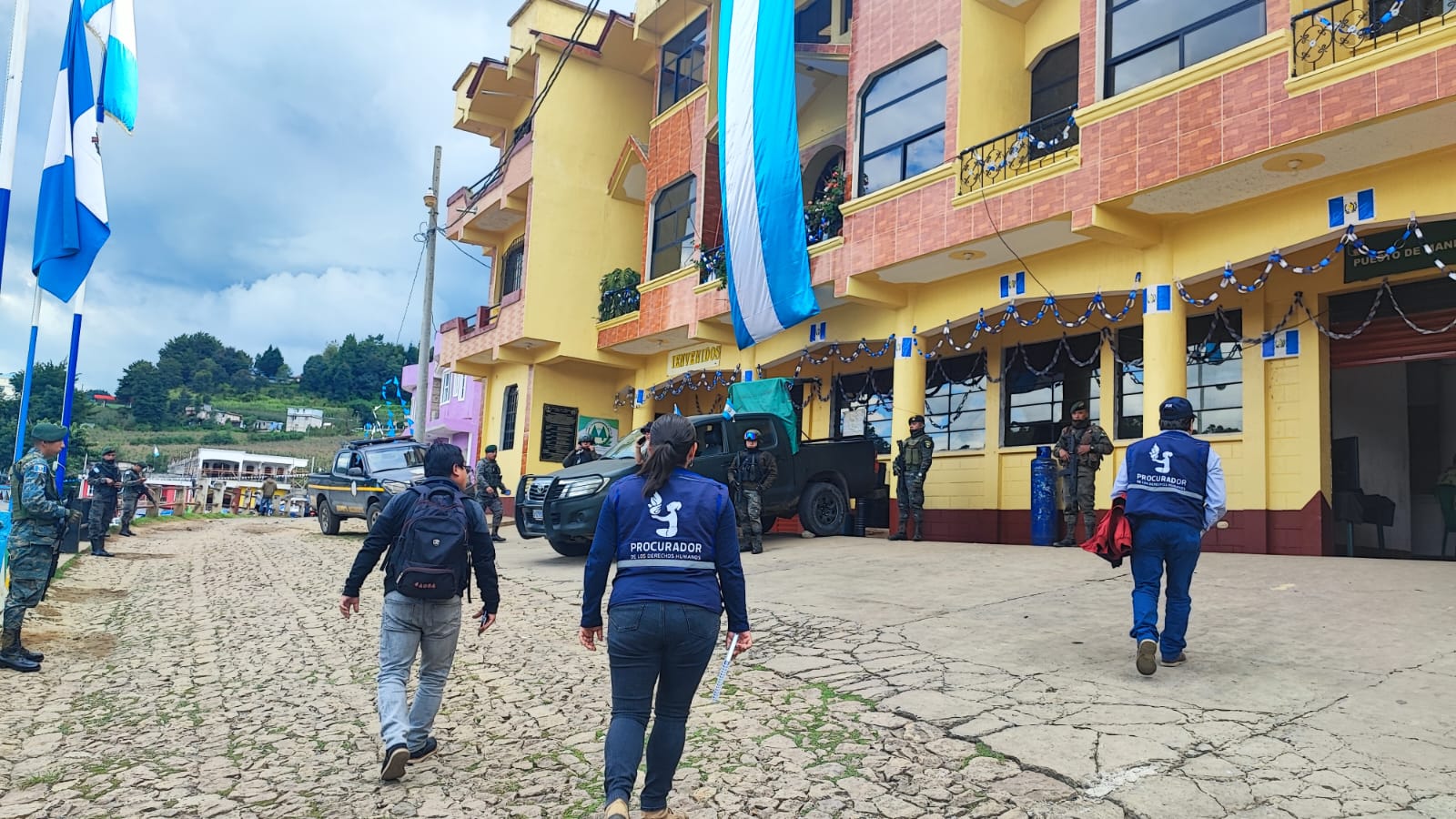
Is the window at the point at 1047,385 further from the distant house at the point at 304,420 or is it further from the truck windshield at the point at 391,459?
the distant house at the point at 304,420

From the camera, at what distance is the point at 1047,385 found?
50.9 feet

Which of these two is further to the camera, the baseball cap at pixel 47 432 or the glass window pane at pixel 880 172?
the glass window pane at pixel 880 172

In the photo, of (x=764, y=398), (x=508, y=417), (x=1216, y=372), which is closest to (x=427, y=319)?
(x=508, y=417)

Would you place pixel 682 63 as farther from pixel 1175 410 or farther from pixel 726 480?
pixel 1175 410

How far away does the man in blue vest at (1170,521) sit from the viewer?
596cm

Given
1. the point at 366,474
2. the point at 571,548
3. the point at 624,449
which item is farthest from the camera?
the point at 366,474

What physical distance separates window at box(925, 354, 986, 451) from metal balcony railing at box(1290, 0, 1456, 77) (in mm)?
7391

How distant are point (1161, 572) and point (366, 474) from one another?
17234 millimetres

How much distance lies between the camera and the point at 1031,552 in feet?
40.8

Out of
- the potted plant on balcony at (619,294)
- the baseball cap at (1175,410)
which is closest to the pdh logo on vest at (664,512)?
the baseball cap at (1175,410)

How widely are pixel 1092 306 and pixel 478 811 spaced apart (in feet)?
36.3

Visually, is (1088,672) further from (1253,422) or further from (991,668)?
(1253,422)

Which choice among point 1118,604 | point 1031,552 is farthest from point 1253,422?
point 1118,604

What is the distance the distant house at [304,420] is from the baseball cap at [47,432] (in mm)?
117817
